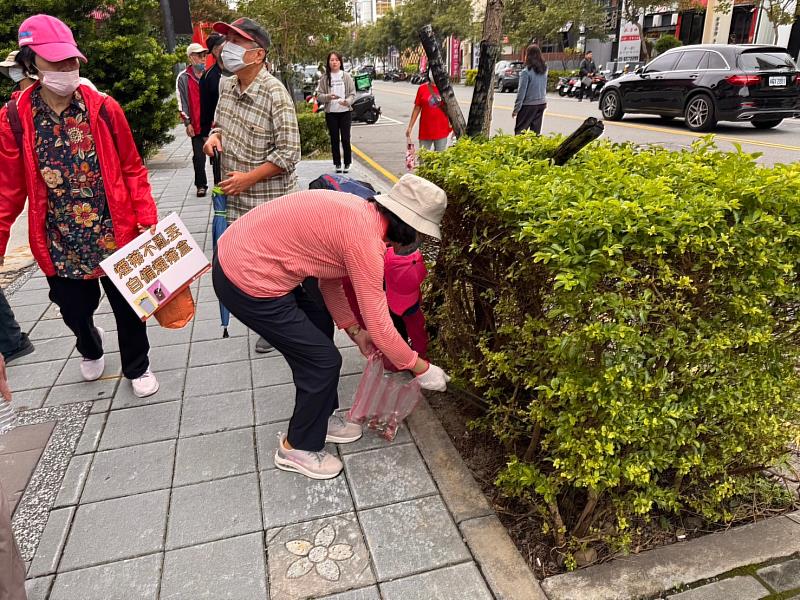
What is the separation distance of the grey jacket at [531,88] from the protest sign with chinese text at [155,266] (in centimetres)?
682

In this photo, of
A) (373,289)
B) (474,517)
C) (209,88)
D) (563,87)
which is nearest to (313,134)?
(209,88)

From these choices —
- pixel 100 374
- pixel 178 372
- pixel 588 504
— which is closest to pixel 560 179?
pixel 588 504

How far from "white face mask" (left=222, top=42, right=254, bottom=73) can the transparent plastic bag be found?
1.74m

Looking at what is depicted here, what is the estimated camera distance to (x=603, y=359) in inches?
73.7

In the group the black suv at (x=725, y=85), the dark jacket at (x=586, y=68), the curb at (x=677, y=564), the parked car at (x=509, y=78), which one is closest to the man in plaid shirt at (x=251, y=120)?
the curb at (x=677, y=564)

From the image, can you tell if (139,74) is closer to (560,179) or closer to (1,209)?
(1,209)

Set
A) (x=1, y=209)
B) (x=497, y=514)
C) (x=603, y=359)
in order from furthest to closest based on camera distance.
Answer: (x=1, y=209) → (x=497, y=514) → (x=603, y=359)

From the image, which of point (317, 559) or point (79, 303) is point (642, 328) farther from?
point (79, 303)

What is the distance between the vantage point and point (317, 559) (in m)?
2.20

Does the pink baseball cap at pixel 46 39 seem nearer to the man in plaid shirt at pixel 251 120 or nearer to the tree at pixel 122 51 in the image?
the man in plaid shirt at pixel 251 120

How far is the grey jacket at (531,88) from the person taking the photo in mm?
8664

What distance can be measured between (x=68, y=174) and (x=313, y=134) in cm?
856

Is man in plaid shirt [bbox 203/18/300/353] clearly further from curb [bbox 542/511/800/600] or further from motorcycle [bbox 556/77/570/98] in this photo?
motorcycle [bbox 556/77/570/98]

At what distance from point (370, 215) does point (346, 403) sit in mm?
1376
